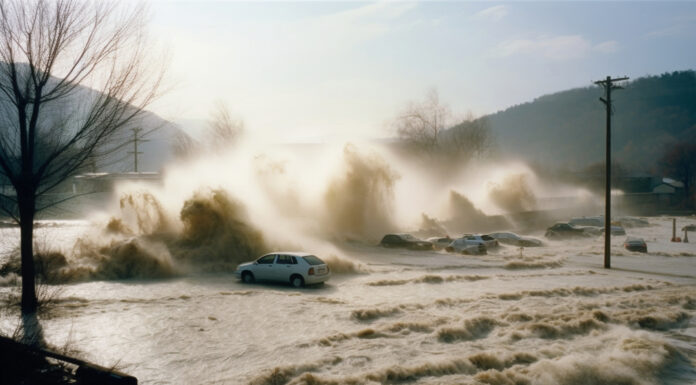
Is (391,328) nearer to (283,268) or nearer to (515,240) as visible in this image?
(283,268)

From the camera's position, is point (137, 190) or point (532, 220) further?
point (532, 220)

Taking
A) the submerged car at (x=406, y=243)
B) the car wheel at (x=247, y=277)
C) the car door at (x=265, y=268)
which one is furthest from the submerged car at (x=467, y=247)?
the car wheel at (x=247, y=277)

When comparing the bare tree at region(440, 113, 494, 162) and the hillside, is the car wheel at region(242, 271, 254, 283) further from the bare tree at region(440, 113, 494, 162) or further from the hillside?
the bare tree at region(440, 113, 494, 162)

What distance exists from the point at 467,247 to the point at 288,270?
54.4 feet

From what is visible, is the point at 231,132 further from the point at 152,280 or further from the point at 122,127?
the point at 122,127

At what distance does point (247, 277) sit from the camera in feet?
72.1

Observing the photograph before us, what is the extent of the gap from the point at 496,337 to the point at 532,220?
46.9m

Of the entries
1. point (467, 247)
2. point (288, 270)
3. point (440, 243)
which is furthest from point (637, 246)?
point (288, 270)

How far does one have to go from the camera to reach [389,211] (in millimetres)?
48500

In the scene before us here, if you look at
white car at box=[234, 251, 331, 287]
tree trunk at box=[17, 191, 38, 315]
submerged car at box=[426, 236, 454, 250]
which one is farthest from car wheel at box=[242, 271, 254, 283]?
submerged car at box=[426, 236, 454, 250]

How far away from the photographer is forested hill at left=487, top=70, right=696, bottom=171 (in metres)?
160

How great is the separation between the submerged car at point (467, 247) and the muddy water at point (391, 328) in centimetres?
883

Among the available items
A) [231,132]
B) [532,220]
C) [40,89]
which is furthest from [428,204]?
[40,89]

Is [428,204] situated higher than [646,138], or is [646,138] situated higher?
[646,138]
